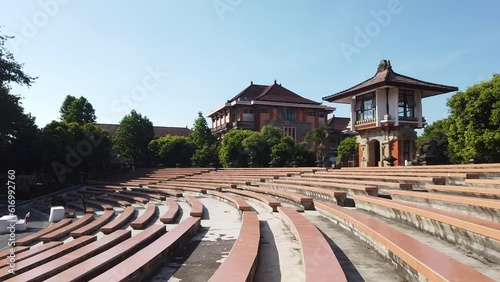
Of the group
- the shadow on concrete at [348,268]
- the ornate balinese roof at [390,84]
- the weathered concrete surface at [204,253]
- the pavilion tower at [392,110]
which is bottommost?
the weathered concrete surface at [204,253]

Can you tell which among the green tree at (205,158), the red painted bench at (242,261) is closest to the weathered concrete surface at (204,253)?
the red painted bench at (242,261)

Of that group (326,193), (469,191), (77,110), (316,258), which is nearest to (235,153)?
(77,110)

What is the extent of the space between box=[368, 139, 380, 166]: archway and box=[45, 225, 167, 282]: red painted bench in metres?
20.5

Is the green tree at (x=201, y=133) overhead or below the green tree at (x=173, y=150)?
overhead

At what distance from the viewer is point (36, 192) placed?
2633 centimetres

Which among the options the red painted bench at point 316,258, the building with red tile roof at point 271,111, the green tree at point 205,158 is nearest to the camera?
the red painted bench at point 316,258

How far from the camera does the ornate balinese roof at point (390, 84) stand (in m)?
21.8

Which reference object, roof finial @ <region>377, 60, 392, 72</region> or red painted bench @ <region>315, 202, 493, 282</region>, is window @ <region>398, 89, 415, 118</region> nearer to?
roof finial @ <region>377, 60, 392, 72</region>

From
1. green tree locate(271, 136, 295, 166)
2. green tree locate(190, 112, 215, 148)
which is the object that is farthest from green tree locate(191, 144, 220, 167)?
green tree locate(271, 136, 295, 166)

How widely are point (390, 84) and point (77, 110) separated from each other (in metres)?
36.9

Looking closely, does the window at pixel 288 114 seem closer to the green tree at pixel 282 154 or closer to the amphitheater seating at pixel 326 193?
the green tree at pixel 282 154

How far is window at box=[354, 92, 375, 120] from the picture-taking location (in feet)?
76.7

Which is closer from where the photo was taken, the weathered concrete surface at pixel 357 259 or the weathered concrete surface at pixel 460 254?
the weathered concrete surface at pixel 460 254

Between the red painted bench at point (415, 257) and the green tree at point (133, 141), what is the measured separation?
1562 inches
